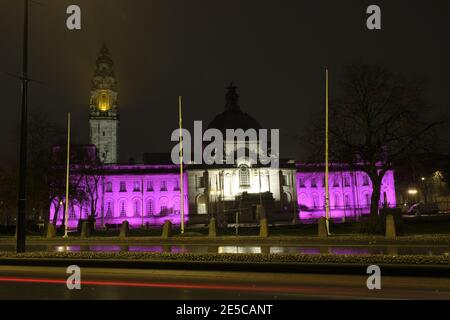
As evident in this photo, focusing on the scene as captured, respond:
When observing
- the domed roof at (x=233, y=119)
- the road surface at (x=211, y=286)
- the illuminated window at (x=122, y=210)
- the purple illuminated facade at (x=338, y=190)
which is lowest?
the road surface at (x=211, y=286)

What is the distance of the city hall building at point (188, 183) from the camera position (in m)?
103

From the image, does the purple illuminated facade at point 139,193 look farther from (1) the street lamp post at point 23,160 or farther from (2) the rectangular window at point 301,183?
(1) the street lamp post at point 23,160

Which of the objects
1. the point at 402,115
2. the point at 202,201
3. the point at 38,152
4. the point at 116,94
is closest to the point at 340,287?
the point at 402,115

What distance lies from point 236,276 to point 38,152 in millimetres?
45510

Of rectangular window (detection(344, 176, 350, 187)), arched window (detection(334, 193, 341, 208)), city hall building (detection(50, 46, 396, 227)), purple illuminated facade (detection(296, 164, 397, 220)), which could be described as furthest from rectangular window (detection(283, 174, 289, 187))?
rectangular window (detection(344, 176, 350, 187))

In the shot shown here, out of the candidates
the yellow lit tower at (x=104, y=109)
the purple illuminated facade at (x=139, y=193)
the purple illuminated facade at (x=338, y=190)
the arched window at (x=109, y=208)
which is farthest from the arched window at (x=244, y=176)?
the yellow lit tower at (x=104, y=109)

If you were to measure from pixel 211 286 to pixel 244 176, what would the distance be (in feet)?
297

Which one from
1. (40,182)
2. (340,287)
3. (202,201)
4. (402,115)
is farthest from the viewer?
(202,201)

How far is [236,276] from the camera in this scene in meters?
15.0

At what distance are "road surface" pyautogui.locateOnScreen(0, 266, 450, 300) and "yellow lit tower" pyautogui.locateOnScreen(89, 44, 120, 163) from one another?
3640 inches

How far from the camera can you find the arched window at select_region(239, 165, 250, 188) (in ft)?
338

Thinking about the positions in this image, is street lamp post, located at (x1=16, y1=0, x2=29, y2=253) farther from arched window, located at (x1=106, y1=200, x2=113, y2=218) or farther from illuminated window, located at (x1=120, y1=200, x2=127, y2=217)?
illuminated window, located at (x1=120, y1=200, x2=127, y2=217)
